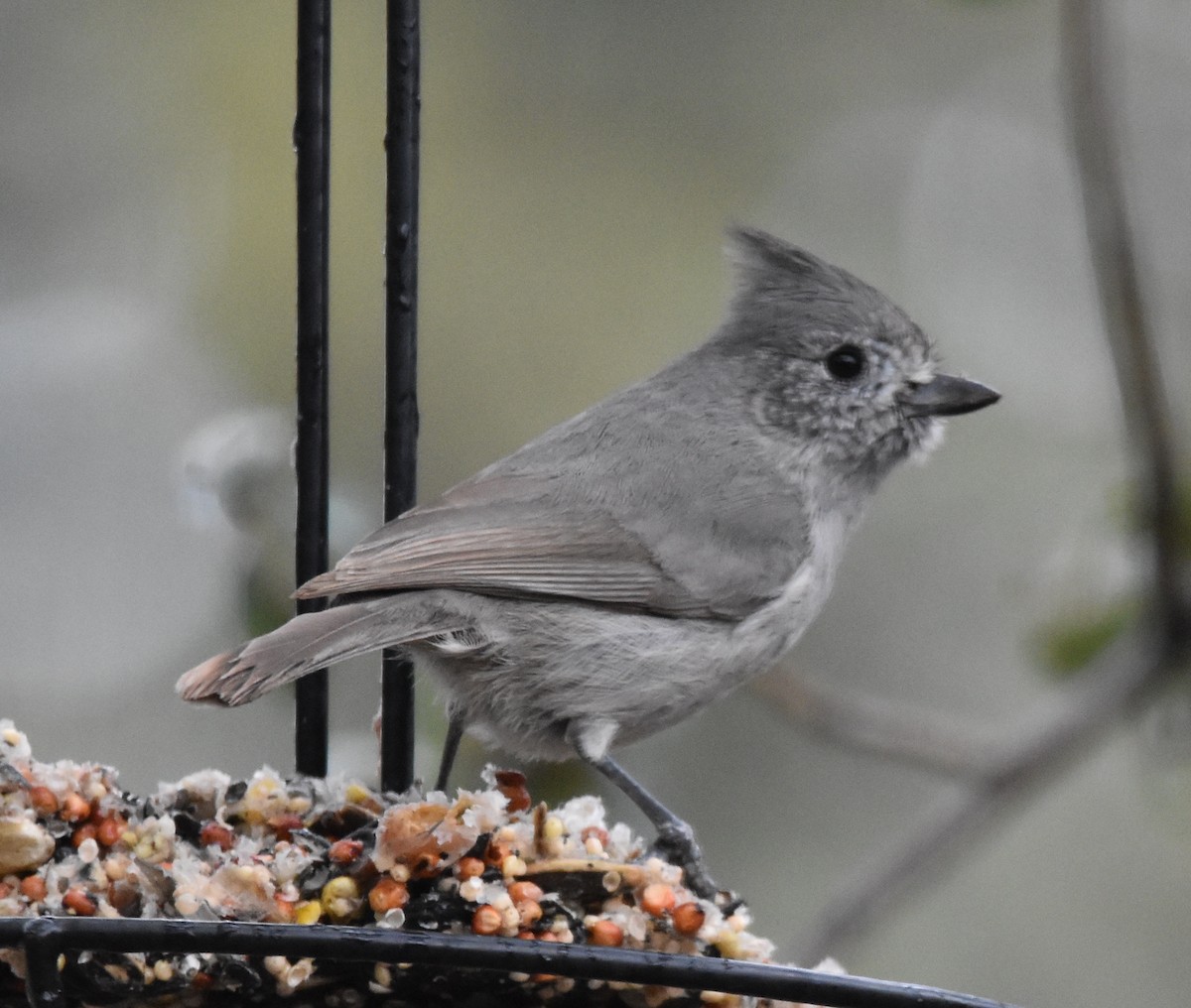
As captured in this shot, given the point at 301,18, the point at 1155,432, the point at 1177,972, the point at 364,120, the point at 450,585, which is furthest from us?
the point at 1177,972

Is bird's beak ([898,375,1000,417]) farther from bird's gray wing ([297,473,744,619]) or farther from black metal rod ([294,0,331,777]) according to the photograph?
black metal rod ([294,0,331,777])

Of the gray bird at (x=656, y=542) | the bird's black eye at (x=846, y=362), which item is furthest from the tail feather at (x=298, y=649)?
the bird's black eye at (x=846, y=362)

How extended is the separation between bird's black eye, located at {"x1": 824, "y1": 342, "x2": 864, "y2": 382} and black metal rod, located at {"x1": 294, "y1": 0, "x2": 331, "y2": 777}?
4.04 ft

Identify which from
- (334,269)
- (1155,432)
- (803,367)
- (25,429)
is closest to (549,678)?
(803,367)

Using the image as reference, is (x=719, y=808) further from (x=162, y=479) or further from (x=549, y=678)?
(x=549, y=678)

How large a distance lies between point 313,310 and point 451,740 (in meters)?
0.84

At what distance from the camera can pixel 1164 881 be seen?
6746 mm

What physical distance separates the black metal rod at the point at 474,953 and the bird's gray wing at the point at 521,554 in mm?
896

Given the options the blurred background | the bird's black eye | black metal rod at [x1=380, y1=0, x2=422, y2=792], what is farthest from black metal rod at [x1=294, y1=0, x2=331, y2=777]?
the blurred background

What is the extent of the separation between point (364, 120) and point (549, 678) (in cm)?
301

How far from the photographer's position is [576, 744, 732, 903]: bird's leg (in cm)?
238

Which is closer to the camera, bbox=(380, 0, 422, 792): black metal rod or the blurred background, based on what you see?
bbox=(380, 0, 422, 792): black metal rod

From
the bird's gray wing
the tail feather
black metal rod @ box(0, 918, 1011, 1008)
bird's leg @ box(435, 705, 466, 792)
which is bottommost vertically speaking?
bird's leg @ box(435, 705, 466, 792)

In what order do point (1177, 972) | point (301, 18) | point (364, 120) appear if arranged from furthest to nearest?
point (1177, 972) → point (364, 120) → point (301, 18)
